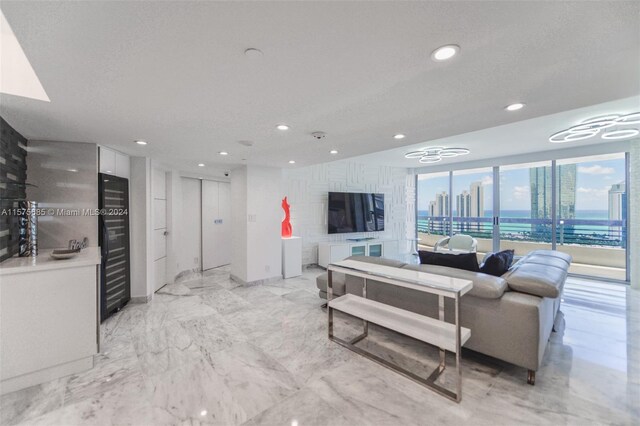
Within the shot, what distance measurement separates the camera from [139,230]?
3820 millimetres

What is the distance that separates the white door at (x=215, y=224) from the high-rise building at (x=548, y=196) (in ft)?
23.6

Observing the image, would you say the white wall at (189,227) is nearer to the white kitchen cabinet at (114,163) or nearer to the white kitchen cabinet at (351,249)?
the white kitchen cabinet at (114,163)

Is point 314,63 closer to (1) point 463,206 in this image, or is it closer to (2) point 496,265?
(2) point 496,265

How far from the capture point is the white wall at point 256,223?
15.2 feet

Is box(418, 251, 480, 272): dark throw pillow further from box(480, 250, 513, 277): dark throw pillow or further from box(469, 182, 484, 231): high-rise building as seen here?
box(469, 182, 484, 231): high-rise building

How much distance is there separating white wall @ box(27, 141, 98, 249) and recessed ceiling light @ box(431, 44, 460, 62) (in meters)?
3.77

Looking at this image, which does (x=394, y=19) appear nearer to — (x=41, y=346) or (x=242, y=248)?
(x=41, y=346)

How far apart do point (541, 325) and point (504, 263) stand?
72cm


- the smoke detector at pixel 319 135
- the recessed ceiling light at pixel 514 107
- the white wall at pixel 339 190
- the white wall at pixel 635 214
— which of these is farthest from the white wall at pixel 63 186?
the white wall at pixel 635 214

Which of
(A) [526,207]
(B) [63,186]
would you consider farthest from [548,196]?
(B) [63,186]

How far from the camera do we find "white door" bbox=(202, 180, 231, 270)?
18.8 ft

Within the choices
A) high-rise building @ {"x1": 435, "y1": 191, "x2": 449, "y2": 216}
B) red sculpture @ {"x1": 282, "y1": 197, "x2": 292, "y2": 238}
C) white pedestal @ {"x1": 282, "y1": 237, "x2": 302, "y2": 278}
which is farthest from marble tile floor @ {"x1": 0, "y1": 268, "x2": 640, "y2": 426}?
high-rise building @ {"x1": 435, "y1": 191, "x2": 449, "y2": 216}

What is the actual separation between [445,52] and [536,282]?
192cm

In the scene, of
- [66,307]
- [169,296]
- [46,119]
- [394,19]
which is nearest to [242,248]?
[169,296]
